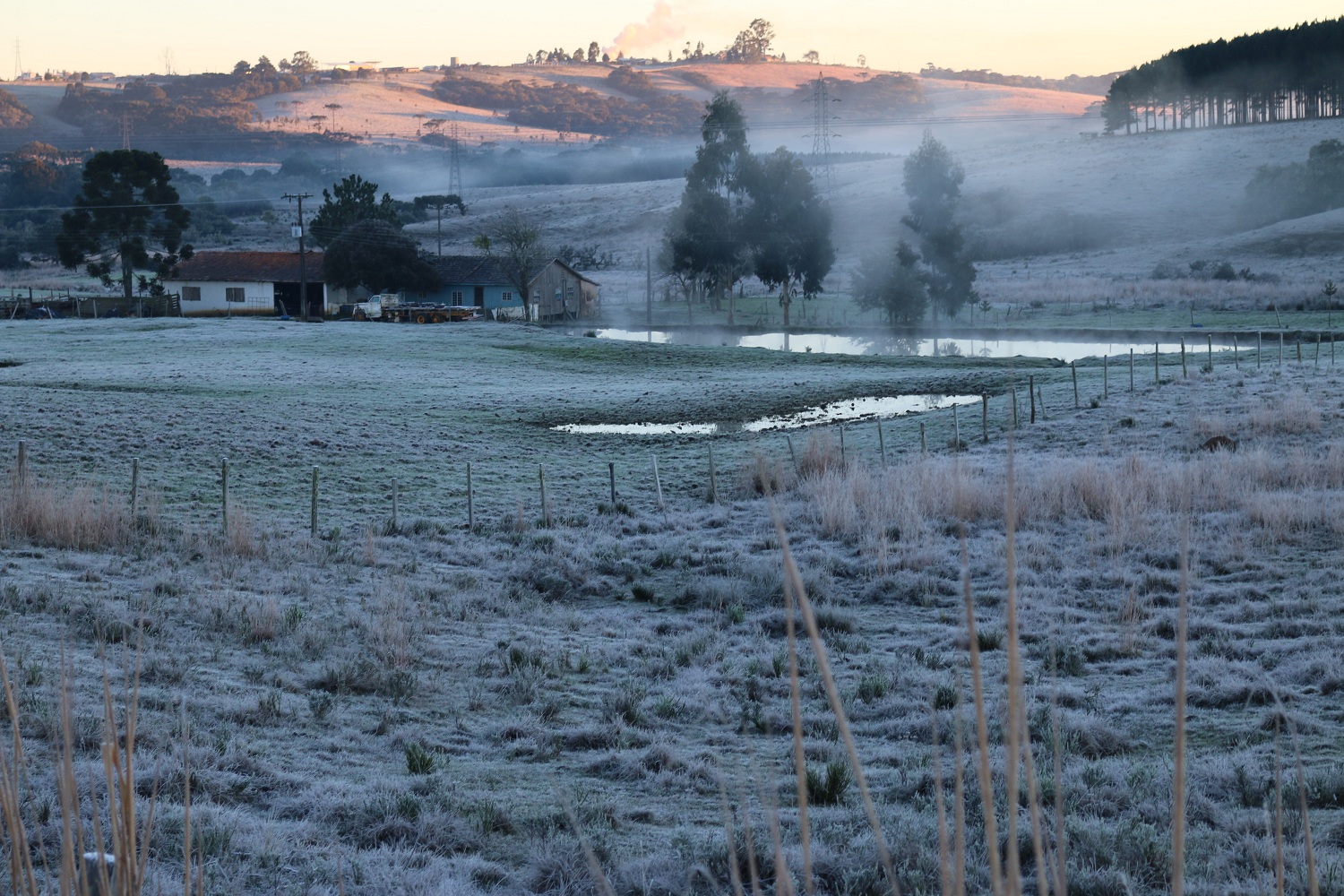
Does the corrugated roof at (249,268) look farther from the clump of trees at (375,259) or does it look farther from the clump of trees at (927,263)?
the clump of trees at (927,263)

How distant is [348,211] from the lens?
90.7 m

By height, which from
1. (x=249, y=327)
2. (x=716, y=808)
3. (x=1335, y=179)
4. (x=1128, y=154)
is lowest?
(x=716, y=808)

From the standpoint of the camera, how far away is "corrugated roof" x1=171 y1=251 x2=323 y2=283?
85.5 m

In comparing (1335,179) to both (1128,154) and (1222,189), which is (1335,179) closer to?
(1222,189)

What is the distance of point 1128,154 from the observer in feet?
479

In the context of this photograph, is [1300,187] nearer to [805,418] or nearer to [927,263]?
[927,263]

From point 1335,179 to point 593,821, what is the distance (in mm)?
A: 121338

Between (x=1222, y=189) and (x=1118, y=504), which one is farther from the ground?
(x=1222, y=189)

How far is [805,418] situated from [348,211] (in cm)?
6370

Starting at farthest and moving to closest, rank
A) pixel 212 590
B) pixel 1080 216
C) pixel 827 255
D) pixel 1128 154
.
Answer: pixel 1128 154 → pixel 1080 216 → pixel 827 255 → pixel 212 590

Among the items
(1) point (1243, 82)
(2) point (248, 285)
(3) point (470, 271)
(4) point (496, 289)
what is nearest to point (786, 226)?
(4) point (496, 289)

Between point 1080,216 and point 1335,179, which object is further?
Answer: point 1080,216

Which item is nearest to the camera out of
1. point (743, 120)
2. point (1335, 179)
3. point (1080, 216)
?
point (743, 120)

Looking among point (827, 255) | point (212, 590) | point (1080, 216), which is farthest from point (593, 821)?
point (1080, 216)
